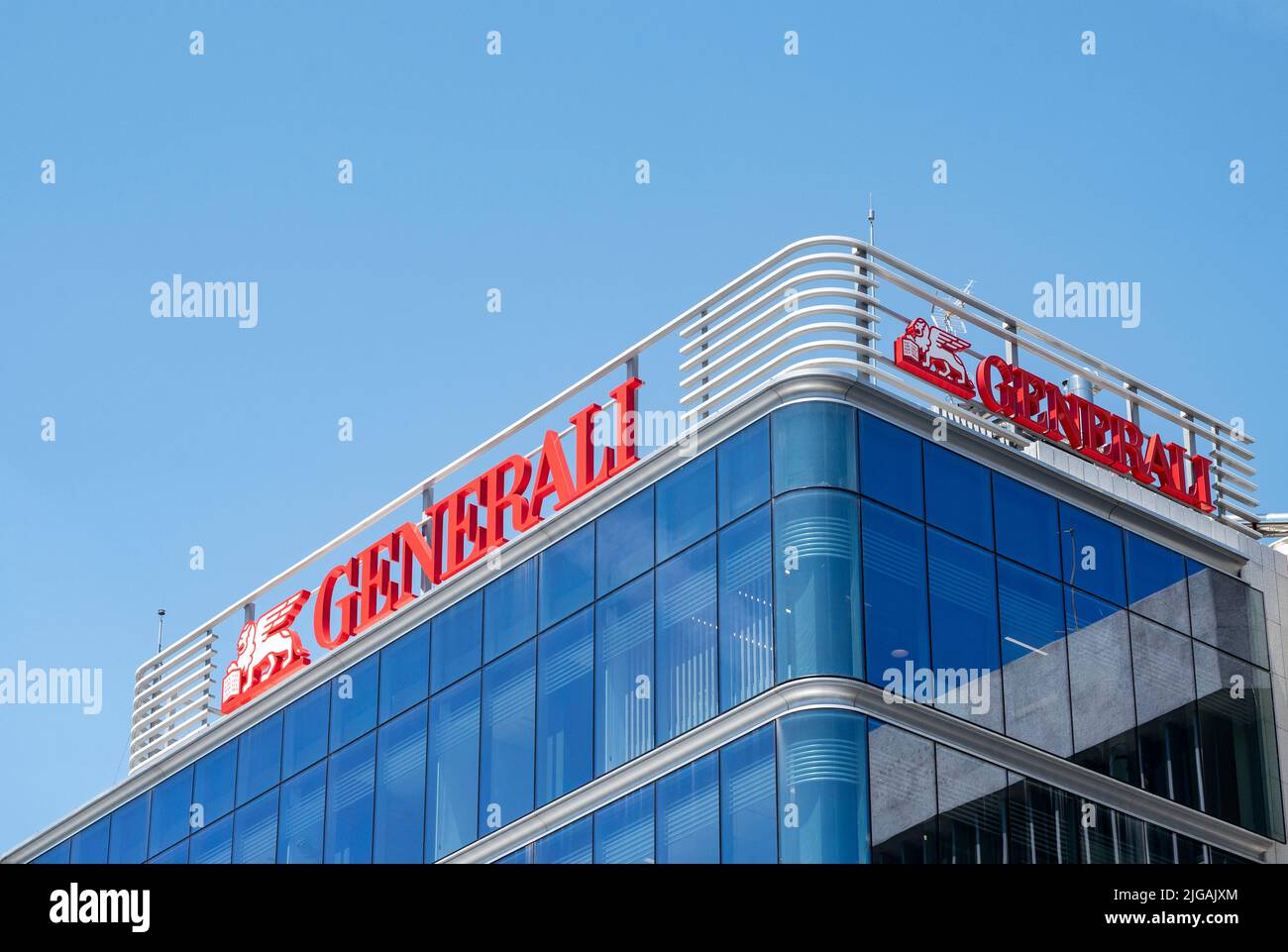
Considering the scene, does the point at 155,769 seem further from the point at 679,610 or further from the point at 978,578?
the point at 978,578

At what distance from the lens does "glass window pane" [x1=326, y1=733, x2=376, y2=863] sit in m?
46.2

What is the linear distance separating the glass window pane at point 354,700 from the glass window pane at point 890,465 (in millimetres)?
13378

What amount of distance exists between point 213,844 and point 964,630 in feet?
65.5

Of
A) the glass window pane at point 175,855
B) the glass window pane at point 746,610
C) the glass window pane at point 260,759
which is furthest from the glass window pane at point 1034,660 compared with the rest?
the glass window pane at point 175,855

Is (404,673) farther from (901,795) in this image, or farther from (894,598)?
(901,795)

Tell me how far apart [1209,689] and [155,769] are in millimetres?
24975

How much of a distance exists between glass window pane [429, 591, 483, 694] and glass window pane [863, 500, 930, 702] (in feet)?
31.9

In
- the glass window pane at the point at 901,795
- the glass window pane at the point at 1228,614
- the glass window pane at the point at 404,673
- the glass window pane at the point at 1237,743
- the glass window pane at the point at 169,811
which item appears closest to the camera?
the glass window pane at the point at 901,795

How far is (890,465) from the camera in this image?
39250 millimetres

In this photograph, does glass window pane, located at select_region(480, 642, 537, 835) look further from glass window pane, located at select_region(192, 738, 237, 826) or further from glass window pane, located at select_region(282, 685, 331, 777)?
glass window pane, located at select_region(192, 738, 237, 826)

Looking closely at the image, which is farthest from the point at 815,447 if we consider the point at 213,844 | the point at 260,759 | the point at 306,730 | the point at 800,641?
the point at 213,844

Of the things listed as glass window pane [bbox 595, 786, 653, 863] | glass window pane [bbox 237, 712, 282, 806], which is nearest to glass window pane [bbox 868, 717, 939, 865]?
glass window pane [bbox 595, 786, 653, 863]

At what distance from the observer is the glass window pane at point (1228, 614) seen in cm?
4400

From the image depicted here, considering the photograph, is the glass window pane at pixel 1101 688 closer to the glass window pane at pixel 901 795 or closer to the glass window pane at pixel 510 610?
the glass window pane at pixel 901 795
